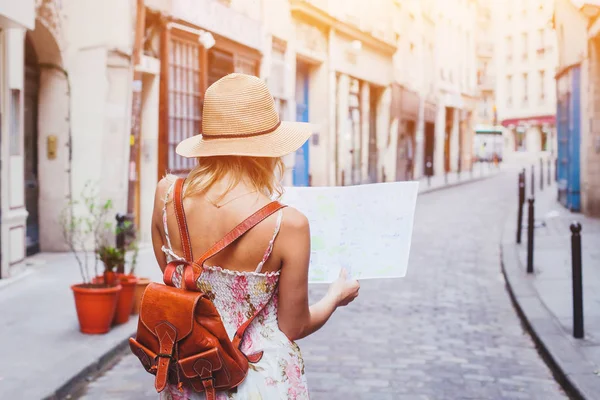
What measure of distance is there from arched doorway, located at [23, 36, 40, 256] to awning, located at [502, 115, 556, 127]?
4815 cm

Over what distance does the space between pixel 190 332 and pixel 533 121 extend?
191ft

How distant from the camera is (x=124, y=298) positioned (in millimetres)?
6648

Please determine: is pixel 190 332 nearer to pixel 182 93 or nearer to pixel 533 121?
pixel 182 93

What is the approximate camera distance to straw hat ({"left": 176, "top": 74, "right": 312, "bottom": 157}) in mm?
2139

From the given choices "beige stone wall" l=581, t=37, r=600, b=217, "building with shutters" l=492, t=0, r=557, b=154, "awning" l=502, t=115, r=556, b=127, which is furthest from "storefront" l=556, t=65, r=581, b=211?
"building with shutters" l=492, t=0, r=557, b=154

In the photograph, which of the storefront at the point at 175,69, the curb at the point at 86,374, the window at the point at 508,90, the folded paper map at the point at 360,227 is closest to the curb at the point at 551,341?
the folded paper map at the point at 360,227

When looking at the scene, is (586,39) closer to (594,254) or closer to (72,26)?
(594,254)

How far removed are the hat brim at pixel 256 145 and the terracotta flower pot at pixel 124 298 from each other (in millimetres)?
4592

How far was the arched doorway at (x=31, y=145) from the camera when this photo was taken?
10.9 m

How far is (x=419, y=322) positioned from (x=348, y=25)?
1738 cm

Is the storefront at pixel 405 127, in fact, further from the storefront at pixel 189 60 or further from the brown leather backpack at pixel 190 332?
the brown leather backpack at pixel 190 332

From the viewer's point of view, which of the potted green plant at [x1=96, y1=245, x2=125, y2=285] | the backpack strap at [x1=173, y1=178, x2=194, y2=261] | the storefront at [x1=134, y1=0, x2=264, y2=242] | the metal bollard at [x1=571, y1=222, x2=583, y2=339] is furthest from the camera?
the storefront at [x1=134, y1=0, x2=264, y2=242]

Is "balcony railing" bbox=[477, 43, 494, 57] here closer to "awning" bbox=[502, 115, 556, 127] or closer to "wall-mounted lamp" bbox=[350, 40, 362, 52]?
"awning" bbox=[502, 115, 556, 127]

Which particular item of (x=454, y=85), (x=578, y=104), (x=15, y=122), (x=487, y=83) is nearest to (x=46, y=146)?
(x=15, y=122)
